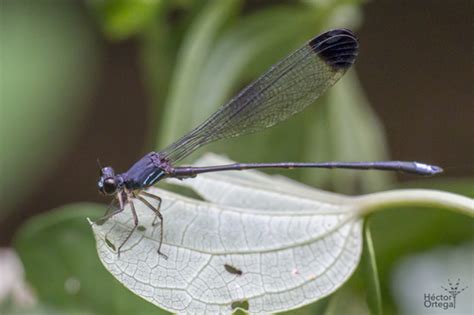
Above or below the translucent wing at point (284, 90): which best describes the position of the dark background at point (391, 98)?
above

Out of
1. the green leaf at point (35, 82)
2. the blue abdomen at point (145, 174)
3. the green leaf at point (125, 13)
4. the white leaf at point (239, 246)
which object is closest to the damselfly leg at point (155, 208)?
the white leaf at point (239, 246)

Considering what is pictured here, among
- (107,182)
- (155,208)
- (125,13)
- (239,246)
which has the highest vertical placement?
(125,13)

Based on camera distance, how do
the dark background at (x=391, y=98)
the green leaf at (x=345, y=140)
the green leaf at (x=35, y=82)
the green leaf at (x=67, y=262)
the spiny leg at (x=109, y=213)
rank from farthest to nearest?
the dark background at (x=391, y=98), the green leaf at (x=35, y=82), the green leaf at (x=345, y=140), the green leaf at (x=67, y=262), the spiny leg at (x=109, y=213)

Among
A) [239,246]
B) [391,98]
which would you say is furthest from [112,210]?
[391,98]

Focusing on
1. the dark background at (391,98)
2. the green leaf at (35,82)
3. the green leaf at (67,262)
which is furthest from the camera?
the dark background at (391,98)

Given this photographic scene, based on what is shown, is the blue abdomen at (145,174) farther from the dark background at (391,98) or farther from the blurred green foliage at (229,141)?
the dark background at (391,98)

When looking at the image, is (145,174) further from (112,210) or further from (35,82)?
(35,82)

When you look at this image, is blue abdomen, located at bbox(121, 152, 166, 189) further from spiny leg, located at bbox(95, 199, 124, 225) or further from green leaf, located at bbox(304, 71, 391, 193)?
green leaf, located at bbox(304, 71, 391, 193)

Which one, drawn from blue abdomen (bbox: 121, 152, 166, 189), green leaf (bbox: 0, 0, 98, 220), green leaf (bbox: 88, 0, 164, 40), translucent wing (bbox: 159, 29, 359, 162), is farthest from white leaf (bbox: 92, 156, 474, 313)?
green leaf (bbox: 0, 0, 98, 220)
